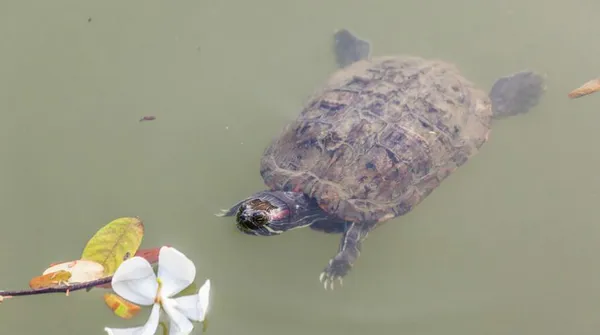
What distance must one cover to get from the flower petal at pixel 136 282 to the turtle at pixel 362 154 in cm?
115

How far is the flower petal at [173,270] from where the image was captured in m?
1.86

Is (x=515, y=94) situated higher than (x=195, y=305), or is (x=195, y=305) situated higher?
(x=195, y=305)

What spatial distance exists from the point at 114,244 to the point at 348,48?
2.51 meters

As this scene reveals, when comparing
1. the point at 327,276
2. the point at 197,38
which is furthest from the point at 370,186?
the point at 197,38

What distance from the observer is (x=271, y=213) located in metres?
3.17

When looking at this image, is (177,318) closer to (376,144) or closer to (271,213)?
(271,213)

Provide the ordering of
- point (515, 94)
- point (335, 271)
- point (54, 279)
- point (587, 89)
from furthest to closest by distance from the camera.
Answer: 1. point (587, 89)
2. point (515, 94)
3. point (335, 271)
4. point (54, 279)

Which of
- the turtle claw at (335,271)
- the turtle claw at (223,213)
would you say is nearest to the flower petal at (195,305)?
the turtle claw at (335,271)

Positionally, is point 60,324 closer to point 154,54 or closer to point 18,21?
point 154,54

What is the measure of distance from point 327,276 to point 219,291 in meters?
0.68

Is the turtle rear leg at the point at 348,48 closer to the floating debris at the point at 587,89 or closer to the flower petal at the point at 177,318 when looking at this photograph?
the floating debris at the point at 587,89

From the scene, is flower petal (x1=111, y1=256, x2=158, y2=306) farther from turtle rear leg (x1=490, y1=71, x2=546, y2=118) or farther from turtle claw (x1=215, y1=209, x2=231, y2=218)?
turtle rear leg (x1=490, y1=71, x2=546, y2=118)

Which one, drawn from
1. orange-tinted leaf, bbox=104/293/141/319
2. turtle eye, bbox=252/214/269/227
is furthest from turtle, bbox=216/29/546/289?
orange-tinted leaf, bbox=104/293/141/319

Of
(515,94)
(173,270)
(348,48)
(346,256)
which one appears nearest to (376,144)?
(346,256)
